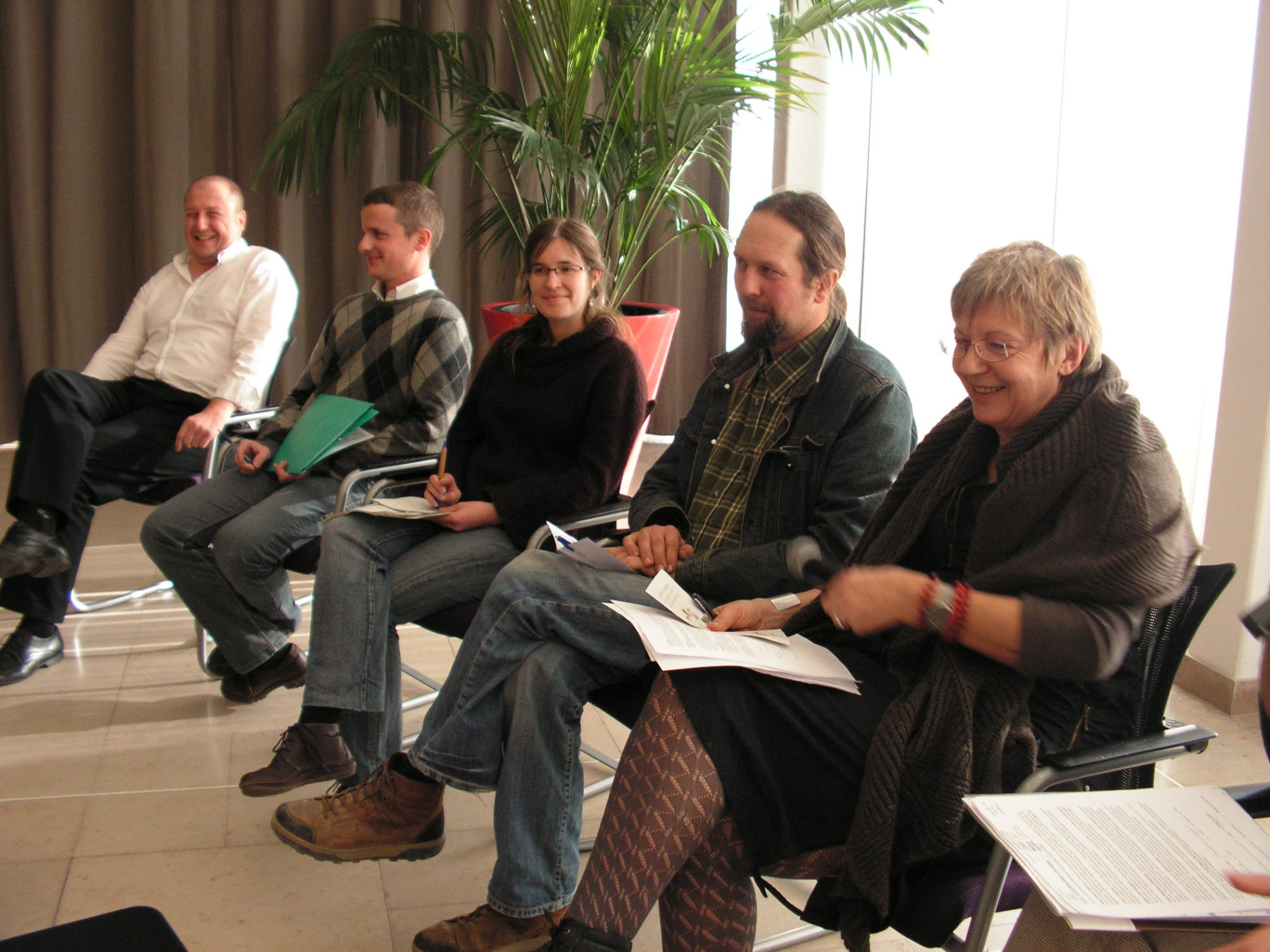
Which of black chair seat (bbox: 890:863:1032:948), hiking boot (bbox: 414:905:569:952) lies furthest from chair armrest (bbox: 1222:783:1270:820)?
hiking boot (bbox: 414:905:569:952)

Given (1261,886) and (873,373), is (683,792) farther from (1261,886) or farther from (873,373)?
(873,373)

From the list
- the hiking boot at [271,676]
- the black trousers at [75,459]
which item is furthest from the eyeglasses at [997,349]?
the black trousers at [75,459]

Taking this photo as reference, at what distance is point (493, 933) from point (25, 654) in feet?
6.11

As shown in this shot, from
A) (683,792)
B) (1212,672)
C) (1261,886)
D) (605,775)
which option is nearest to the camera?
(1261,886)

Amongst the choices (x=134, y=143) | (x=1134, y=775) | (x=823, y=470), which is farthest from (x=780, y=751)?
(x=134, y=143)

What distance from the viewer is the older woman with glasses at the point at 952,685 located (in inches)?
51.4

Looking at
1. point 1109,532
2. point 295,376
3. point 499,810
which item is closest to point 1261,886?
point 1109,532

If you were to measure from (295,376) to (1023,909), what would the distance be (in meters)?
4.58

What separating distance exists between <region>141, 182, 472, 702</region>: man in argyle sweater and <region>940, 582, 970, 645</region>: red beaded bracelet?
5.37 feet

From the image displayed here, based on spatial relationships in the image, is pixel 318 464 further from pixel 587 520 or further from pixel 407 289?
pixel 587 520

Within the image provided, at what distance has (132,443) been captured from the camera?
300cm

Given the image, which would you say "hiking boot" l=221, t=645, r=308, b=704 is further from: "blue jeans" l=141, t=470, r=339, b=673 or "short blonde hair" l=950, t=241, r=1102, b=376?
"short blonde hair" l=950, t=241, r=1102, b=376

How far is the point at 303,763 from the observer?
7.00ft

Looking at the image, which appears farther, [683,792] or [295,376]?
[295,376]
